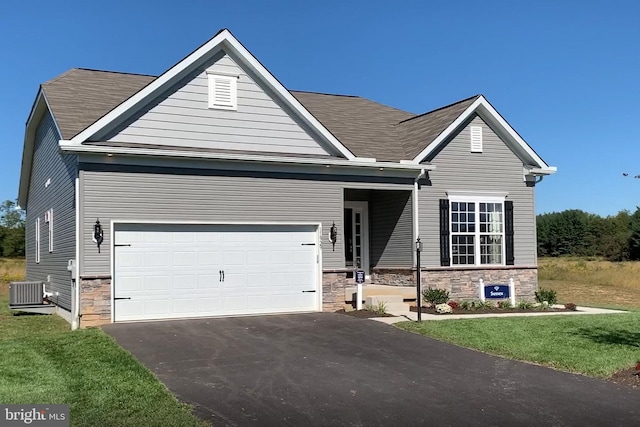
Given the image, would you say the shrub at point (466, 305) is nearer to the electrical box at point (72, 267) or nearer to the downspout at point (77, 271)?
the downspout at point (77, 271)

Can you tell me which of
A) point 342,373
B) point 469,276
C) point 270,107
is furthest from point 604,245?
point 342,373

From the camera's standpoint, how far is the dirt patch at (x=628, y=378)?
8.79 m

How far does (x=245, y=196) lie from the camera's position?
51.3 feet

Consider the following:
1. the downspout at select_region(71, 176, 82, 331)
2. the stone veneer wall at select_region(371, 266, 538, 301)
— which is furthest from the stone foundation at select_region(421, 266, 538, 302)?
the downspout at select_region(71, 176, 82, 331)

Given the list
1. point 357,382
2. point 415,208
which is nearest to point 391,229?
point 415,208

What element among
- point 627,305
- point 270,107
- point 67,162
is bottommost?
point 627,305

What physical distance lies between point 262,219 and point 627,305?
1385 cm

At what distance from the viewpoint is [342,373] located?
9367mm

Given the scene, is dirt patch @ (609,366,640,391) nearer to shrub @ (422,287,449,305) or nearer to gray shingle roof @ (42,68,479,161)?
shrub @ (422,287,449,305)

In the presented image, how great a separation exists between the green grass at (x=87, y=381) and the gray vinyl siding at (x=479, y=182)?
9.56 m

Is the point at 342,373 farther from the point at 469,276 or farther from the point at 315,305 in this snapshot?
the point at 469,276

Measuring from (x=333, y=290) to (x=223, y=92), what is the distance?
5.63 metres

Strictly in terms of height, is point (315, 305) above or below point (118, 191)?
below

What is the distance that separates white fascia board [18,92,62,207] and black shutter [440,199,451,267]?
35.5ft
